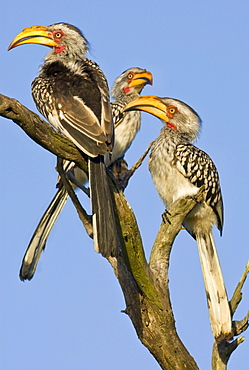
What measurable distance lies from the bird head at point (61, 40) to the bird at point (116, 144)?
0.92 metres

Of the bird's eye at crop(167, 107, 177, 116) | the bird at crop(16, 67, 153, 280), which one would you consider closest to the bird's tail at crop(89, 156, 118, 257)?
the bird at crop(16, 67, 153, 280)

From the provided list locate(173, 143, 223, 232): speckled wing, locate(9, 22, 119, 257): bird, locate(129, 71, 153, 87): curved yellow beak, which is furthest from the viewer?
locate(129, 71, 153, 87): curved yellow beak

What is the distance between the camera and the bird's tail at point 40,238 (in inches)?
201

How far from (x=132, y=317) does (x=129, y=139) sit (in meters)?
2.72

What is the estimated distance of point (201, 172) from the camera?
558 centimetres

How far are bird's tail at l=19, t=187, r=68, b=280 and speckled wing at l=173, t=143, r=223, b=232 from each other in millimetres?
1119

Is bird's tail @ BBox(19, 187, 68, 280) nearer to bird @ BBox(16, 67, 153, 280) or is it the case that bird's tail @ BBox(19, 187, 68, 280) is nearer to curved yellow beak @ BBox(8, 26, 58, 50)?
bird @ BBox(16, 67, 153, 280)

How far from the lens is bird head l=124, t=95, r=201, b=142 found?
6195mm

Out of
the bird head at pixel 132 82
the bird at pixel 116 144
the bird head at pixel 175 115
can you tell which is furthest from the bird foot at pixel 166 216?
the bird head at pixel 132 82

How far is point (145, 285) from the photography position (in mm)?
4352

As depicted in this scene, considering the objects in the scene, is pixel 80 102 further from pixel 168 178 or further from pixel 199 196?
pixel 199 196

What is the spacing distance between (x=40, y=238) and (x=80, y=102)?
1.19 m

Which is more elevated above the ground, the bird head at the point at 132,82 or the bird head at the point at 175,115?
the bird head at the point at 132,82

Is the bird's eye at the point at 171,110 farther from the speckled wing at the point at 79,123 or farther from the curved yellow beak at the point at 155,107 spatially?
the speckled wing at the point at 79,123
